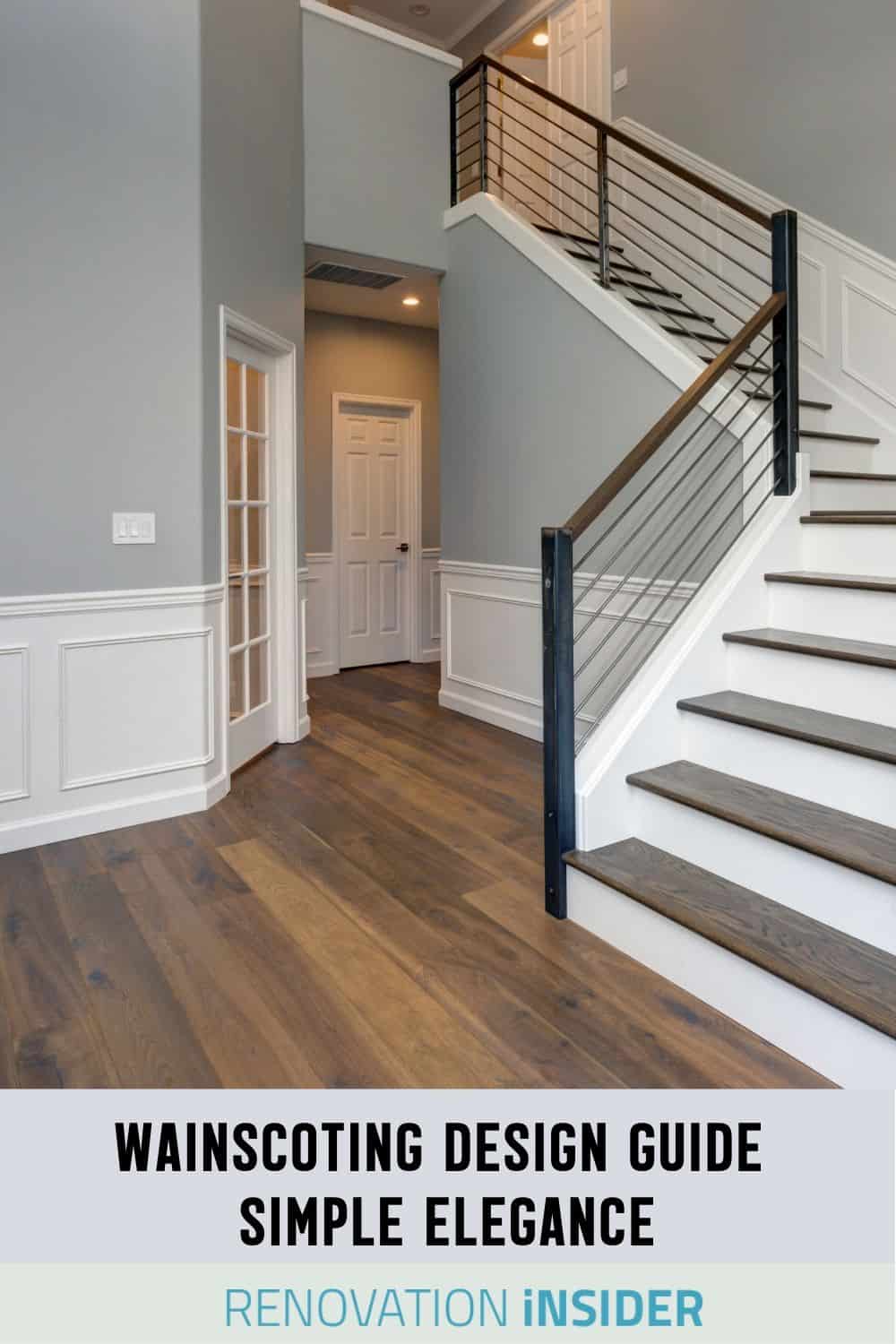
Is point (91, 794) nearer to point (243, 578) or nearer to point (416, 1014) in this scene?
point (243, 578)

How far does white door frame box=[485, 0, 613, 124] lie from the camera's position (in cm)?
579

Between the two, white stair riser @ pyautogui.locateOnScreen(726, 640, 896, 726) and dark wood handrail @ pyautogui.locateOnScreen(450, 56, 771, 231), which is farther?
dark wood handrail @ pyautogui.locateOnScreen(450, 56, 771, 231)

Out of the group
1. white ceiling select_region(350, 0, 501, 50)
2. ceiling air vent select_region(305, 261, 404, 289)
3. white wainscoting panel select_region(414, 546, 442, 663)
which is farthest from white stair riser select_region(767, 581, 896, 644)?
white ceiling select_region(350, 0, 501, 50)

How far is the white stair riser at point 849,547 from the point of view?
2959 millimetres

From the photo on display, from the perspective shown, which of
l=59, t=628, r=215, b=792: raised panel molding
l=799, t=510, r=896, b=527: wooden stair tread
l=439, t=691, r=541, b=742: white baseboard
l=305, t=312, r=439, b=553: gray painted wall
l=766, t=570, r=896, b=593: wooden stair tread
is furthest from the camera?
l=305, t=312, r=439, b=553: gray painted wall

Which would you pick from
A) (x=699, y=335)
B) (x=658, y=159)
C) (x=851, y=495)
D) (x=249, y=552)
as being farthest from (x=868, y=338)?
(x=249, y=552)

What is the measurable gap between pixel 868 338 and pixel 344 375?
12.6ft

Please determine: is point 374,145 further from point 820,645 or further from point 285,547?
point 820,645

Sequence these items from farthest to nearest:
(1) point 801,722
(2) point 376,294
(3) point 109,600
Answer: (2) point 376,294 < (3) point 109,600 < (1) point 801,722

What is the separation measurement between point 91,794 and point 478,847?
4.92ft

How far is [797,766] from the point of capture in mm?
2402

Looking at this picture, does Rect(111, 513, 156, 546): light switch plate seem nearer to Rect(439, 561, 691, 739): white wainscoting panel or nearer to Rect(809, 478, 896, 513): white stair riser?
Rect(439, 561, 691, 739): white wainscoting panel

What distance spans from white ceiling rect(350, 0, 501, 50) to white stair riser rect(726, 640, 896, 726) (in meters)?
6.80

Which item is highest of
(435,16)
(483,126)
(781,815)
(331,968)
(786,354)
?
(435,16)
